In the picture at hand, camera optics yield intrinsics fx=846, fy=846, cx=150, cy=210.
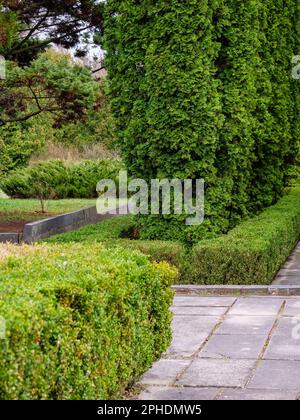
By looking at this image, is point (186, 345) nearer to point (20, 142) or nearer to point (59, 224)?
point (59, 224)

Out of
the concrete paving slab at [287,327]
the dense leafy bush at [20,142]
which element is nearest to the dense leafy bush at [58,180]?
the dense leafy bush at [20,142]

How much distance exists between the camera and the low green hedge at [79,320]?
4531 millimetres

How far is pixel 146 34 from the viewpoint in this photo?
13945 mm

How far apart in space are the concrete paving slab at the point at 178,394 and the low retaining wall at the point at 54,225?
9760 mm

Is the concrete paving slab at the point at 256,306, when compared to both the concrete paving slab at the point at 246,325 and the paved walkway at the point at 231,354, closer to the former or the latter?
the paved walkway at the point at 231,354

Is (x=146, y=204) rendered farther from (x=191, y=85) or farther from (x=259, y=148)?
(x=259, y=148)

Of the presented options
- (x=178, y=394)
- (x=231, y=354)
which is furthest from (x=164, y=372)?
(x=231, y=354)

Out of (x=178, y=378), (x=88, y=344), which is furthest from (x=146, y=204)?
(x=88, y=344)

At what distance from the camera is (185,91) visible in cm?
1342

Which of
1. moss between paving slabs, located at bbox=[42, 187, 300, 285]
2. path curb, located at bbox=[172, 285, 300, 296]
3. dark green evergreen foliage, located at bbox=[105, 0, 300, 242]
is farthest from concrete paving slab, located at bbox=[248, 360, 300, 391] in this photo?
dark green evergreen foliage, located at bbox=[105, 0, 300, 242]

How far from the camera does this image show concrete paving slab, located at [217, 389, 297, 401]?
6.19m

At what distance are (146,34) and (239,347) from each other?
7.45 metres

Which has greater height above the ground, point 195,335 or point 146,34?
point 146,34

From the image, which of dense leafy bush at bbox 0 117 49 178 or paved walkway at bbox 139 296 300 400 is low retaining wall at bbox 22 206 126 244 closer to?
dense leafy bush at bbox 0 117 49 178
